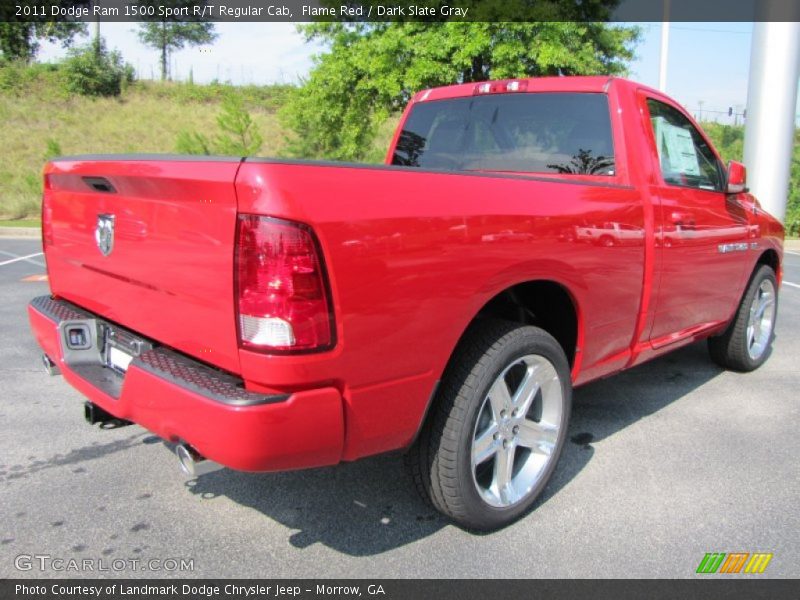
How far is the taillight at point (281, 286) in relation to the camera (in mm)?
1909

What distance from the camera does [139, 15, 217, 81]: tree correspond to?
48.4 meters

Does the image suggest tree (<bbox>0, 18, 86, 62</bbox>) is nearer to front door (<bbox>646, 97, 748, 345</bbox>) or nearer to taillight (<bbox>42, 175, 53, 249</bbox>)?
taillight (<bbox>42, 175, 53, 249</bbox>)

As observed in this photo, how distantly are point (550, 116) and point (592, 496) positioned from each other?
2012 mm

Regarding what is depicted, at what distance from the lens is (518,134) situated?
12.3 feet

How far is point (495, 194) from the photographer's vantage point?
8.05 ft

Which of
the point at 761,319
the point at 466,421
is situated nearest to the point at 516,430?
the point at 466,421

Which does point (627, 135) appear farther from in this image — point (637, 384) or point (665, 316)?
point (637, 384)

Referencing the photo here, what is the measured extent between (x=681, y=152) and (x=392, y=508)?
2.62 m

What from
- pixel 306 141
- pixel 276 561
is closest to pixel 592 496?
pixel 276 561

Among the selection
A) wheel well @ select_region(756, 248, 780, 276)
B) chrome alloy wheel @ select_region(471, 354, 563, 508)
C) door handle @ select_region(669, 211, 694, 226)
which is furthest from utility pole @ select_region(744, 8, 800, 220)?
chrome alloy wheel @ select_region(471, 354, 563, 508)

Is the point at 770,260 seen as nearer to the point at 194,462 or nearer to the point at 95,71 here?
the point at 194,462

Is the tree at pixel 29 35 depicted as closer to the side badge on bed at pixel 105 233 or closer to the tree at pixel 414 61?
the tree at pixel 414 61

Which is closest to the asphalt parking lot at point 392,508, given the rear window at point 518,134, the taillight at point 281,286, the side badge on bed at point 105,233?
the taillight at point 281,286

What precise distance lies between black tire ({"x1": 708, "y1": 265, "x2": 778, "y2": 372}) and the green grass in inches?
936
